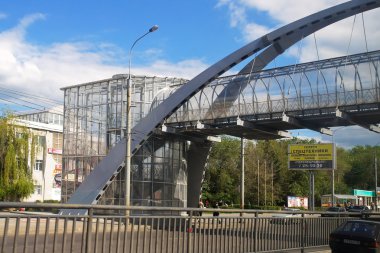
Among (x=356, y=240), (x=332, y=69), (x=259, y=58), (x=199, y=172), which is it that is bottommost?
(x=356, y=240)

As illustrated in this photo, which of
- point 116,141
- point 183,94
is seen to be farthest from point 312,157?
point 116,141

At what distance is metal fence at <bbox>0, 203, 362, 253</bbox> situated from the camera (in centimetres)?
676

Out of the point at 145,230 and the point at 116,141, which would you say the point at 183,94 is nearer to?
the point at 116,141

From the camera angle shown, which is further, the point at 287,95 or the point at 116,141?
the point at 116,141

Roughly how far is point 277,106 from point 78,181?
2138 cm

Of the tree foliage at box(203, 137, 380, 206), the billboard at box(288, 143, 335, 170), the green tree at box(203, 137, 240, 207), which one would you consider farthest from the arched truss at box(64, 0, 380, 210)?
the green tree at box(203, 137, 240, 207)

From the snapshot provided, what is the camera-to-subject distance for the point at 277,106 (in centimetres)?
3359

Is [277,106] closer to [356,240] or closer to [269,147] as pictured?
[356,240]

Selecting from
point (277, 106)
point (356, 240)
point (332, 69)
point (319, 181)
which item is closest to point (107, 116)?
point (277, 106)

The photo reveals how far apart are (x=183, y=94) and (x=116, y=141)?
873 cm

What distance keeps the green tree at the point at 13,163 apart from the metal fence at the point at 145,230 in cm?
3953

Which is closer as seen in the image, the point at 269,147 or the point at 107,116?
the point at 107,116

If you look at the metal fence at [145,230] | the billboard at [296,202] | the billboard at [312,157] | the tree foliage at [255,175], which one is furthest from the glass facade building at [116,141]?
the tree foliage at [255,175]

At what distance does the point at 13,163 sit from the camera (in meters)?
48.3
